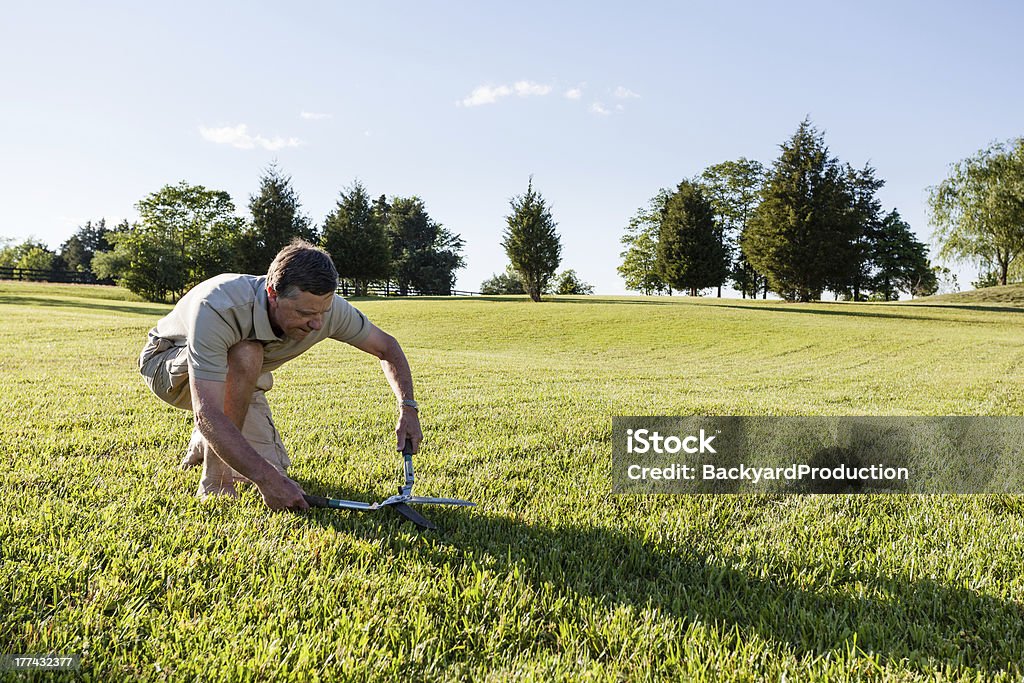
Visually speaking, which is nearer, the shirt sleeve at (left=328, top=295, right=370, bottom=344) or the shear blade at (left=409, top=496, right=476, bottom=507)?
the shear blade at (left=409, top=496, right=476, bottom=507)

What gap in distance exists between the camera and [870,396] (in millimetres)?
8242

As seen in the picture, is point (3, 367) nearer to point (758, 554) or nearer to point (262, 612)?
point (262, 612)

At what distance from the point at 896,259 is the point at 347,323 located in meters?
61.4

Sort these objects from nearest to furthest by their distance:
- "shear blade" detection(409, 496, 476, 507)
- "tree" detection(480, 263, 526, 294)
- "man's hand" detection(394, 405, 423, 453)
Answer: "shear blade" detection(409, 496, 476, 507), "man's hand" detection(394, 405, 423, 453), "tree" detection(480, 263, 526, 294)

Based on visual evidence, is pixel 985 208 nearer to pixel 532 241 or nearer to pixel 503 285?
pixel 532 241

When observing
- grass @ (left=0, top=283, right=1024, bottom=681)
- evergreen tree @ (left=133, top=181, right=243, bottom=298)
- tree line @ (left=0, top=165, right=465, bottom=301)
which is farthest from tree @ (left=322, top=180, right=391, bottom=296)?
grass @ (left=0, top=283, right=1024, bottom=681)

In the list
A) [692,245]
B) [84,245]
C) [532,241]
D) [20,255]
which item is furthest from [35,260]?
[692,245]

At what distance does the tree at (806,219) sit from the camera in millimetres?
36375

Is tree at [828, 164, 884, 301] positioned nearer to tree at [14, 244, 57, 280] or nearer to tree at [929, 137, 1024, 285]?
tree at [929, 137, 1024, 285]

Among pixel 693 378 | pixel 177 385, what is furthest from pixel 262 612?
pixel 693 378

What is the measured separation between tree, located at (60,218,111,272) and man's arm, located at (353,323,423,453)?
3605 inches

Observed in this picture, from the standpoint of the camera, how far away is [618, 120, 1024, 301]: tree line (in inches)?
1447

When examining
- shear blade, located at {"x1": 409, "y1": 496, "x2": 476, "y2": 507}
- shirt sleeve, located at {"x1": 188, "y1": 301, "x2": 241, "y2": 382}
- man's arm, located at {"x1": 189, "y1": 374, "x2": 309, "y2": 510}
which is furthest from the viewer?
shear blade, located at {"x1": 409, "y1": 496, "x2": 476, "y2": 507}

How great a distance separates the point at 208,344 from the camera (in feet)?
9.24
